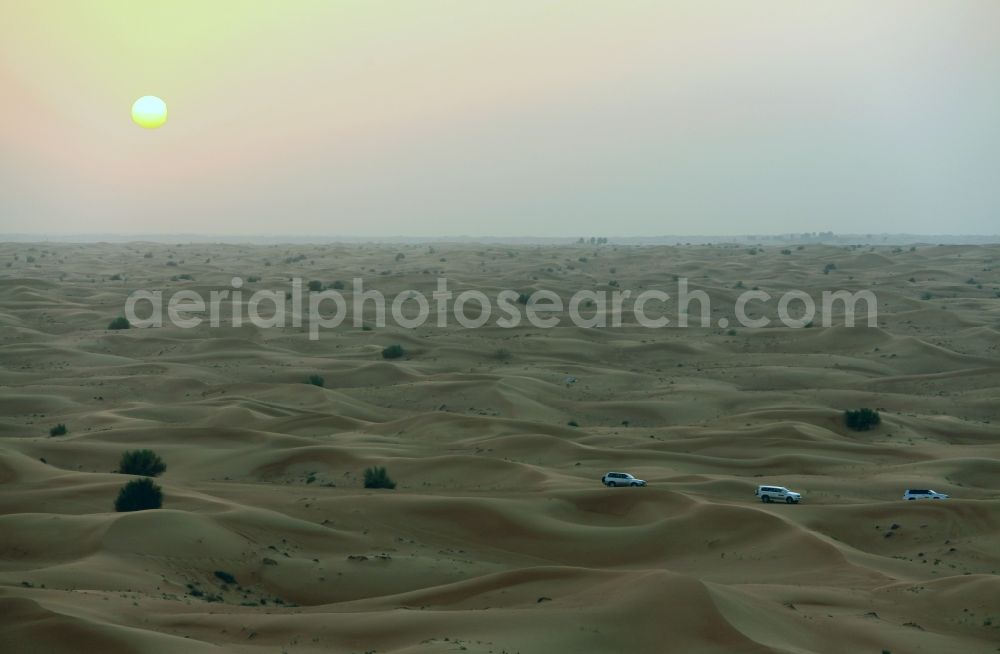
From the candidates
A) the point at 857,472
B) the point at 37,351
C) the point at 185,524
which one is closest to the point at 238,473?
the point at 185,524

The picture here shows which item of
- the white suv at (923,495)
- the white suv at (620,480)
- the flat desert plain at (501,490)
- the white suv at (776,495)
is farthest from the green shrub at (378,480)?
the white suv at (923,495)

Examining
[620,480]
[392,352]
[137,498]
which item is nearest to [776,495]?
[620,480]

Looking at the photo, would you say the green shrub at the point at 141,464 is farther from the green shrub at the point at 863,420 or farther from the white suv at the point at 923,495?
the green shrub at the point at 863,420

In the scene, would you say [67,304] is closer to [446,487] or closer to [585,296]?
[585,296]

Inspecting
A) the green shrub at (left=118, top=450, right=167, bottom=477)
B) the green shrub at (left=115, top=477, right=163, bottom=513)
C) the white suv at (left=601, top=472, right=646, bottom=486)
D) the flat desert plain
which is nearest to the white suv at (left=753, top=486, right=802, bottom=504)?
the flat desert plain

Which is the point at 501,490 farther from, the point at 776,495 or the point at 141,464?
the point at 141,464

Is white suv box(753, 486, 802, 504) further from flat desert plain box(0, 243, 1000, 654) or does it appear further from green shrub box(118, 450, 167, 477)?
green shrub box(118, 450, 167, 477)
